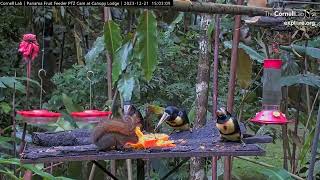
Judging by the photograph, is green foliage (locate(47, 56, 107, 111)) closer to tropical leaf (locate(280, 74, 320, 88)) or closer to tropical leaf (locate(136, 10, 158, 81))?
tropical leaf (locate(280, 74, 320, 88))

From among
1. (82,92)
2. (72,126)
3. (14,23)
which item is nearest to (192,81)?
(82,92)

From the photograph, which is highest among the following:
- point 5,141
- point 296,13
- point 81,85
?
point 296,13

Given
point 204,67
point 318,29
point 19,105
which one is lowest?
point 19,105

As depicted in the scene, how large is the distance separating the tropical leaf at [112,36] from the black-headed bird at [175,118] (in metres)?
0.29

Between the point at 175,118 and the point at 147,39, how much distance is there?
30 centimetres

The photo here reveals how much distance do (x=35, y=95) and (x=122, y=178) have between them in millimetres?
969

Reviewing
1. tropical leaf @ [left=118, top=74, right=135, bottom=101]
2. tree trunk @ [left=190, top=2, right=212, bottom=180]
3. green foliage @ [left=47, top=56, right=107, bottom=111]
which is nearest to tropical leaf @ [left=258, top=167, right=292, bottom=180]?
tree trunk @ [left=190, top=2, right=212, bottom=180]

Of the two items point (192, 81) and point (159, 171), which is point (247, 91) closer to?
point (192, 81)

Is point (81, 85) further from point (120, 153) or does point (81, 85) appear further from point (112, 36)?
point (120, 153)

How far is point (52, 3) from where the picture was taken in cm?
120

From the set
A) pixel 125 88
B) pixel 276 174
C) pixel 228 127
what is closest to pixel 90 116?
pixel 228 127

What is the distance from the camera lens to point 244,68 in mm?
2275

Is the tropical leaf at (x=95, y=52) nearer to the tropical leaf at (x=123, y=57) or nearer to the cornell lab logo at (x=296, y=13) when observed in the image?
the tropical leaf at (x=123, y=57)

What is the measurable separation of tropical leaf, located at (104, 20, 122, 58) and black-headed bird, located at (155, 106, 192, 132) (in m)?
Answer: 0.29
